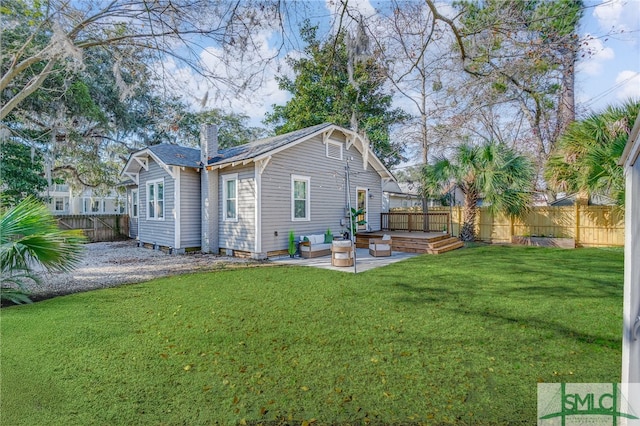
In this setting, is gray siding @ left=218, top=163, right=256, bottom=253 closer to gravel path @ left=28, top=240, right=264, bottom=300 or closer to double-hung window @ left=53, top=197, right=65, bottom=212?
gravel path @ left=28, top=240, right=264, bottom=300

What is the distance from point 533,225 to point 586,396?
1200cm

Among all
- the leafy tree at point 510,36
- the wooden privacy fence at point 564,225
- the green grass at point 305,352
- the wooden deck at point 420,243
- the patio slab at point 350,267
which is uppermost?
the leafy tree at point 510,36

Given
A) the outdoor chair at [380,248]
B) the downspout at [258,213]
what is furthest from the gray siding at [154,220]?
the outdoor chair at [380,248]

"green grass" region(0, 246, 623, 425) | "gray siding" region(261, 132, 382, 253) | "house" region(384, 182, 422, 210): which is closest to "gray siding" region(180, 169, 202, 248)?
"gray siding" region(261, 132, 382, 253)

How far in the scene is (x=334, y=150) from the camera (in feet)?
40.4

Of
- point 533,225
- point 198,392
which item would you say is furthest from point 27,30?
point 533,225

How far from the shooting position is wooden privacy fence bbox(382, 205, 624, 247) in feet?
36.4

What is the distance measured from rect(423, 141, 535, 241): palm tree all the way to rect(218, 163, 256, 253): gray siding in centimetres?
750

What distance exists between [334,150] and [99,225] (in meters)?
12.6

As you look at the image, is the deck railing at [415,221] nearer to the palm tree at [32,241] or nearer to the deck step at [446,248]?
the deck step at [446,248]

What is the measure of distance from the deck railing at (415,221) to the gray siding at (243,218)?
7689 mm

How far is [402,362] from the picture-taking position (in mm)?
3045

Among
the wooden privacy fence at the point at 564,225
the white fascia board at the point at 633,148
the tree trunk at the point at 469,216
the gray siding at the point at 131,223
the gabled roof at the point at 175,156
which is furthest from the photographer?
the gray siding at the point at 131,223

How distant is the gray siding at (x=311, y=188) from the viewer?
9938 millimetres
